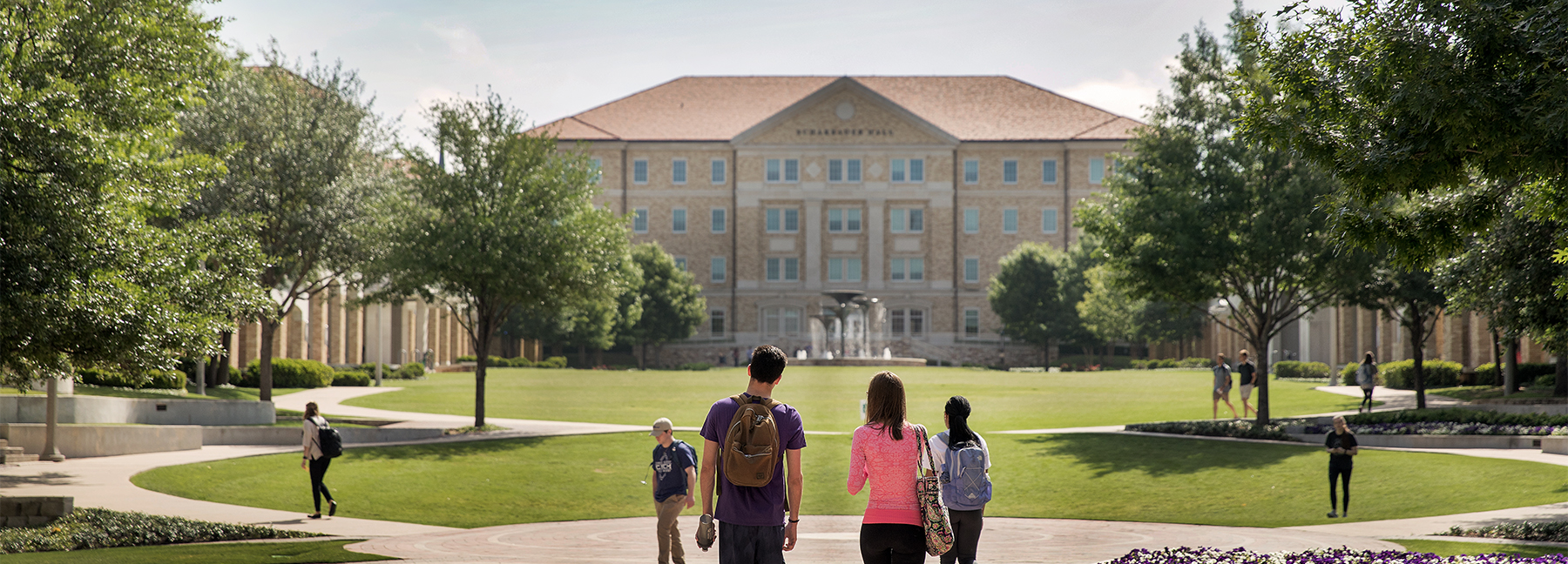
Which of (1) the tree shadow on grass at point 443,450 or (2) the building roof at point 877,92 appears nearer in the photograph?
(1) the tree shadow on grass at point 443,450

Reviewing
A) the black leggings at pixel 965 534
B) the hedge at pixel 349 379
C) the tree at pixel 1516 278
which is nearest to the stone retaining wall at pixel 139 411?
the hedge at pixel 349 379

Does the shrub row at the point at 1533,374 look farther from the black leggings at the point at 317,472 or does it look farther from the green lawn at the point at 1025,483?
the black leggings at the point at 317,472

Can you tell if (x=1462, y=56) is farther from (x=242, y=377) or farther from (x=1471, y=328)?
(x=1471, y=328)

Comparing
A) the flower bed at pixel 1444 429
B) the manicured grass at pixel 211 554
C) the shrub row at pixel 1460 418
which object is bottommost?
the manicured grass at pixel 211 554

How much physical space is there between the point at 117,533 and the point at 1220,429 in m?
20.7

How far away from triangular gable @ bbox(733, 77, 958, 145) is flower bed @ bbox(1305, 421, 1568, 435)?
2267 inches

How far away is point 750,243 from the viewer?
8450 centimetres

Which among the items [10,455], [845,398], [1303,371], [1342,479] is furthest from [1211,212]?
[1303,371]

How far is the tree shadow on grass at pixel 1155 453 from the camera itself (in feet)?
70.9

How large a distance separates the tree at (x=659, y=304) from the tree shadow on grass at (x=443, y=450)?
44.9 m

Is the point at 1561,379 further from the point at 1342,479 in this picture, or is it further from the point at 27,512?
the point at 27,512

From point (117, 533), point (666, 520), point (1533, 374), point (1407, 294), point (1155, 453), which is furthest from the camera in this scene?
point (1533, 374)

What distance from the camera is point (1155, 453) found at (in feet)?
76.4

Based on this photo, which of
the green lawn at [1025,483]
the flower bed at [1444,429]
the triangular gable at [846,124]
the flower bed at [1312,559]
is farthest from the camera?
the triangular gable at [846,124]
